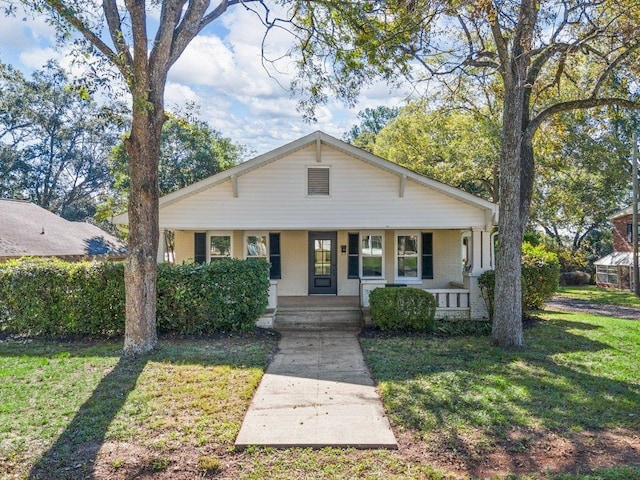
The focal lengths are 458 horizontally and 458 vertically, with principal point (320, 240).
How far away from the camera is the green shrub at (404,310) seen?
35.0 feet

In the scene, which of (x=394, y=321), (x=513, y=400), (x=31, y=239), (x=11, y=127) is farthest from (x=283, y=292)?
(x=11, y=127)

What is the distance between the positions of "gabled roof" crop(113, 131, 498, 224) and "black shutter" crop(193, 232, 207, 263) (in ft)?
7.27

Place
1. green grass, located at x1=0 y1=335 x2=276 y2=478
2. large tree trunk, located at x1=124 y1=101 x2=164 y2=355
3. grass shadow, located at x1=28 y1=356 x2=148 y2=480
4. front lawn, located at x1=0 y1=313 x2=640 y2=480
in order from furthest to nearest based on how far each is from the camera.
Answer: large tree trunk, located at x1=124 y1=101 x2=164 y2=355 → green grass, located at x1=0 y1=335 x2=276 y2=478 → front lawn, located at x1=0 y1=313 x2=640 y2=480 → grass shadow, located at x1=28 y1=356 x2=148 y2=480

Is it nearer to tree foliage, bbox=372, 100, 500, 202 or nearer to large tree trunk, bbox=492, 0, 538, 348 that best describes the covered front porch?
large tree trunk, bbox=492, 0, 538, 348

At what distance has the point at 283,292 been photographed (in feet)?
47.5

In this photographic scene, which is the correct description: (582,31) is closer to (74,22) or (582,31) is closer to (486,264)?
(486,264)

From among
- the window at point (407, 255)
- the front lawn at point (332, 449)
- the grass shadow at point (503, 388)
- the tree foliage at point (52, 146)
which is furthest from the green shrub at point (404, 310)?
the tree foliage at point (52, 146)

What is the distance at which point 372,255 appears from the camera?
14555 millimetres

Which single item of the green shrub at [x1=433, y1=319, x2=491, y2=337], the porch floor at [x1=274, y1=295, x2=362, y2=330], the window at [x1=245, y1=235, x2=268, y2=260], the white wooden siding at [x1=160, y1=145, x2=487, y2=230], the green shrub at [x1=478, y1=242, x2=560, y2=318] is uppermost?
the white wooden siding at [x1=160, y1=145, x2=487, y2=230]

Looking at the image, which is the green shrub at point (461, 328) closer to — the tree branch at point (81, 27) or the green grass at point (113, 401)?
the green grass at point (113, 401)

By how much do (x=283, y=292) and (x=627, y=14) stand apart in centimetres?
1090

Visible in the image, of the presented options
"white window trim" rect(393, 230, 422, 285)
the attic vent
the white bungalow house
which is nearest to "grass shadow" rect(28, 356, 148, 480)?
the white bungalow house

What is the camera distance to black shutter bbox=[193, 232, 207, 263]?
14.4m

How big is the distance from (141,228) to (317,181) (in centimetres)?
562
